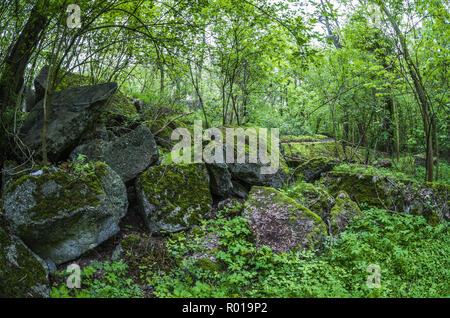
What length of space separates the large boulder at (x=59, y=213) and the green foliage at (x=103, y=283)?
40cm

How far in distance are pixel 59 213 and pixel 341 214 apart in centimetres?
477

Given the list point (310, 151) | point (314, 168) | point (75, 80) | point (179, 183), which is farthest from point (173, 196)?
point (310, 151)

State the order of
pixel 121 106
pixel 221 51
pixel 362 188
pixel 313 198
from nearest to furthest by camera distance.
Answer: pixel 313 198, pixel 362 188, pixel 121 106, pixel 221 51

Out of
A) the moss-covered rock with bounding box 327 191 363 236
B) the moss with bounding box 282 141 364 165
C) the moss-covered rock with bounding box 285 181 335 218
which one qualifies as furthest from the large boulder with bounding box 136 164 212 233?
the moss with bounding box 282 141 364 165

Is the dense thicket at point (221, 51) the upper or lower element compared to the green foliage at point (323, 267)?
upper

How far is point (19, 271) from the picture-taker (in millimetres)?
2998

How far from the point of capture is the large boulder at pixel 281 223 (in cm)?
420

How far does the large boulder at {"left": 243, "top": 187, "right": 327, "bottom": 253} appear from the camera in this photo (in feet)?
13.8

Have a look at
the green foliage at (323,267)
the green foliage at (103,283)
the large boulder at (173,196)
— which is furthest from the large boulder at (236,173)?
the green foliage at (103,283)

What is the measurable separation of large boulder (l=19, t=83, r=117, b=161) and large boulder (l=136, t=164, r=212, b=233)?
1.51 metres

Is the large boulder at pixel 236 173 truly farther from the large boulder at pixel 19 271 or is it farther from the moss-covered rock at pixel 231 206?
the large boulder at pixel 19 271

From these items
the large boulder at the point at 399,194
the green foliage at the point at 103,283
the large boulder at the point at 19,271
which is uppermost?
the large boulder at the point at 399,194

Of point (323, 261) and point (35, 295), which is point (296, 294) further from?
point (35, 295)

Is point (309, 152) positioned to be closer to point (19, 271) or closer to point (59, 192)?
point (59, 192)
